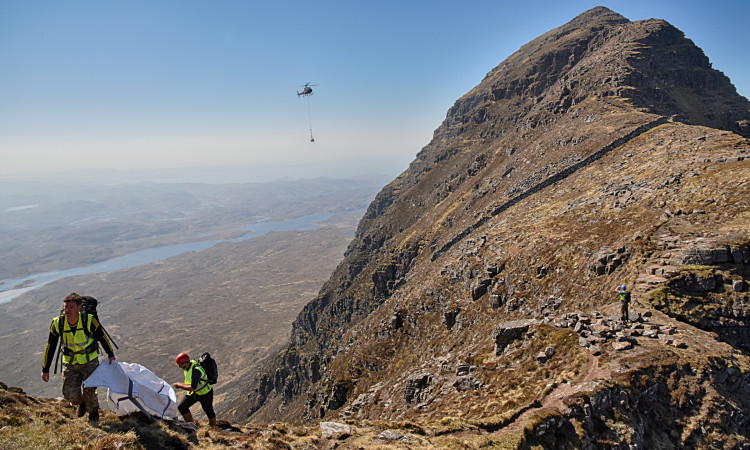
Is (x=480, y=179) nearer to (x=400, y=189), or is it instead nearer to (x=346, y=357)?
(x=346, y=357)

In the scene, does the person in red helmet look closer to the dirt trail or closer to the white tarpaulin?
the white tarpaulin

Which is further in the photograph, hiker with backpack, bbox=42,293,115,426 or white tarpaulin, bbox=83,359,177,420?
white tarpaulin, bbox=83,359,177,420

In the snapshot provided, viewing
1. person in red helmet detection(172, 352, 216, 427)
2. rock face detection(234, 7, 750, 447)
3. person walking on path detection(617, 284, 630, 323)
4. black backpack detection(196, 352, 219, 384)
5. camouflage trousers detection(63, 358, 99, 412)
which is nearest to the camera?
camouflage trousers detection(63, 358, 99, 412)

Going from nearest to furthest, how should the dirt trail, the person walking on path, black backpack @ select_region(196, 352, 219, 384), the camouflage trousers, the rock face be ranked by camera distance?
the camouflage trousers → black backpack @ select_region(196, 352, 219, 384) → the dirt trail → the rock face → the person walking on path

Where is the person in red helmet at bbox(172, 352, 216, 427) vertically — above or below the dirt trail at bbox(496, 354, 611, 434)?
above

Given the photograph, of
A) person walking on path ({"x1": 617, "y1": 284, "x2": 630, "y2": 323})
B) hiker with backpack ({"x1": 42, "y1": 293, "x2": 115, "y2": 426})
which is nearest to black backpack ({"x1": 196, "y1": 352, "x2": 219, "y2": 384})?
hiker with backpack ({"x1": 42, "y1": 293, "x2": 115, "y2": 426})

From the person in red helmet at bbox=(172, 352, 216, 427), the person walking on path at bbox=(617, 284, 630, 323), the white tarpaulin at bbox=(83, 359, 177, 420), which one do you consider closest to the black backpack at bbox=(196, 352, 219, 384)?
the person in red helmet at bbox=(172, 352, 216, 427)

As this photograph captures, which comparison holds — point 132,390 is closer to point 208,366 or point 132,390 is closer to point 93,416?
point 93,416

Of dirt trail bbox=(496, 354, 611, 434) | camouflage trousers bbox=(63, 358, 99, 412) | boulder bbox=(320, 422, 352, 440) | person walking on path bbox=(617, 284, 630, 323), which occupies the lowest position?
boulder bbox=(320, 422, 352, 440)
